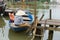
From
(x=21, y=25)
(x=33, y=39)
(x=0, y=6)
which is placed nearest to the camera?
(x=33, y=39)

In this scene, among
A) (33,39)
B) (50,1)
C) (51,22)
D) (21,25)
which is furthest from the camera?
(50,1)

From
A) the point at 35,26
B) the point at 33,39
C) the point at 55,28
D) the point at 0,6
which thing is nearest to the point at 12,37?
the point at 33,39

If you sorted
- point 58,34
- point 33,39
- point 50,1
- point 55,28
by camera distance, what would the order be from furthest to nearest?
point 50,1
point 58,34
point 33,39
point 55,28

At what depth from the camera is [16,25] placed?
9.09 m

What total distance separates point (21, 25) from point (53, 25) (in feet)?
6.54

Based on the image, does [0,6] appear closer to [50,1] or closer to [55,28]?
[55,28]

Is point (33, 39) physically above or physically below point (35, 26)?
below

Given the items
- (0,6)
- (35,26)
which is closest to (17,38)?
(35,26)

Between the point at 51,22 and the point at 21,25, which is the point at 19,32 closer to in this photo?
the point at 21,25

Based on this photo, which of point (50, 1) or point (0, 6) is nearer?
point (0, 6)

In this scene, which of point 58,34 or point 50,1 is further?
point 50,1

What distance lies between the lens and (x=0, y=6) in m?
15.6

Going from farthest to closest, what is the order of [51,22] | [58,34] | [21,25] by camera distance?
[58,34]
[21,25]
[51,22]

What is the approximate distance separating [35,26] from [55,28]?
0.85m
